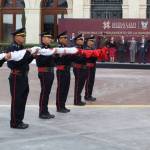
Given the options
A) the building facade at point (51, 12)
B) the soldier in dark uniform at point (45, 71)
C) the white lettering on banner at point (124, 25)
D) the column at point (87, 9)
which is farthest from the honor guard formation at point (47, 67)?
the column at point (87, 9)

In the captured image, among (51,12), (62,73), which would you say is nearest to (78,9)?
(51,12)

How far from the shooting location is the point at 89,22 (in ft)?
113

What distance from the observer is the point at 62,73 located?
12.3 meters

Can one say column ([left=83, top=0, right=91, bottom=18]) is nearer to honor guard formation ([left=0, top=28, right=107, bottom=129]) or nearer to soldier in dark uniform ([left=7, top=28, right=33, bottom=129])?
honor guard formation ([left=0, top=28, right=107, bottom=129])

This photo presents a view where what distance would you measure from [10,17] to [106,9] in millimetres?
8366

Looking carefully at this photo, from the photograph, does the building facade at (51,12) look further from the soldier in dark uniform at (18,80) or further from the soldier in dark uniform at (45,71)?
the soldier in dark uniform at (18,80)

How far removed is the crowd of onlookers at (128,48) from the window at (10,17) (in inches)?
450

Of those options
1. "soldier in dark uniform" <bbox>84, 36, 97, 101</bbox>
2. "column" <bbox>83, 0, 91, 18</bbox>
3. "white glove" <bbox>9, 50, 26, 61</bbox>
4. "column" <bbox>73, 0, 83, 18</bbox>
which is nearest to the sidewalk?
"white glove" <bbox>9, 50, 26, 61</bbox>

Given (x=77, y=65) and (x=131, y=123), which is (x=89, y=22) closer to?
(x=77, y=65)

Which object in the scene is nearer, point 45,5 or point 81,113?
point 81,113

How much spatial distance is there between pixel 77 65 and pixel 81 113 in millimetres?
1727

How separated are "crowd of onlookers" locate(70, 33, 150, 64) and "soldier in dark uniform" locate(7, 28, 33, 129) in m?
22.4

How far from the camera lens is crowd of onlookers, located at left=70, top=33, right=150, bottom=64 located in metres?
33.1

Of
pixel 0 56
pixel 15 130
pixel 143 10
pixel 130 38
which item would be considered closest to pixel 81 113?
pixel 15 130
